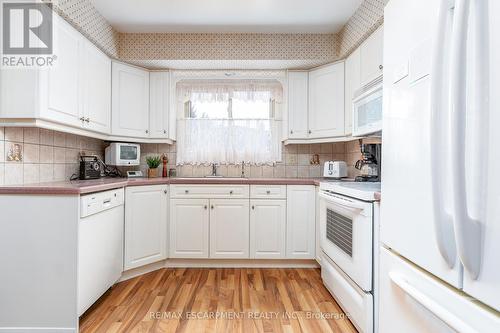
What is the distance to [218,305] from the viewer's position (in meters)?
2.10

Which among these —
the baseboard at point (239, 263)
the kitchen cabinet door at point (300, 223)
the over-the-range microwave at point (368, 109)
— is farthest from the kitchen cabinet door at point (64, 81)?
the over-the-range microwave at point (368, 109)

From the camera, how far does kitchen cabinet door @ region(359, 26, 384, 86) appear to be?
83.3 inches

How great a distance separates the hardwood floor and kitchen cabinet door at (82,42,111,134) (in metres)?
1.46

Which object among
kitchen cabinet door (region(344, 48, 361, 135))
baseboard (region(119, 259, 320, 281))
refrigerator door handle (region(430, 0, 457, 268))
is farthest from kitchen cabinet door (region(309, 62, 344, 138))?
refrigerator door handle (region(430, 0, 457, 268))

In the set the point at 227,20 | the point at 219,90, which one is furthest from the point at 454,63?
the point at 219,90

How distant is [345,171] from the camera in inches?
115

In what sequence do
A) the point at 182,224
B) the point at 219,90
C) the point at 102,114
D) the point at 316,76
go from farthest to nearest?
the point at 219,90 → the point at 316,76 → the point at 182,224 → the point at 102,114

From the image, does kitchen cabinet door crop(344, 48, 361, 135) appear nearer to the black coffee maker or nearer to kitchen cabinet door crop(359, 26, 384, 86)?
kitchen cabinet door crop(359, 26, 384, 86)

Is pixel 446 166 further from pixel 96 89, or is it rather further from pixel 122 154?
pixel 122 154

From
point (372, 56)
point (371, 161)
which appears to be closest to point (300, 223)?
point (371, 161)

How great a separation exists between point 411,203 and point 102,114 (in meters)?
2.66

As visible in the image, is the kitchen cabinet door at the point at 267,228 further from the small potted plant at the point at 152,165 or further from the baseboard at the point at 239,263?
the small potted plant at the point at 152,165

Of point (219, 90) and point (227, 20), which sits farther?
point (219, 90)

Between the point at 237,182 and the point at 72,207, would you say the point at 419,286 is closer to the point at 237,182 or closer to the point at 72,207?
the point at 72,207
